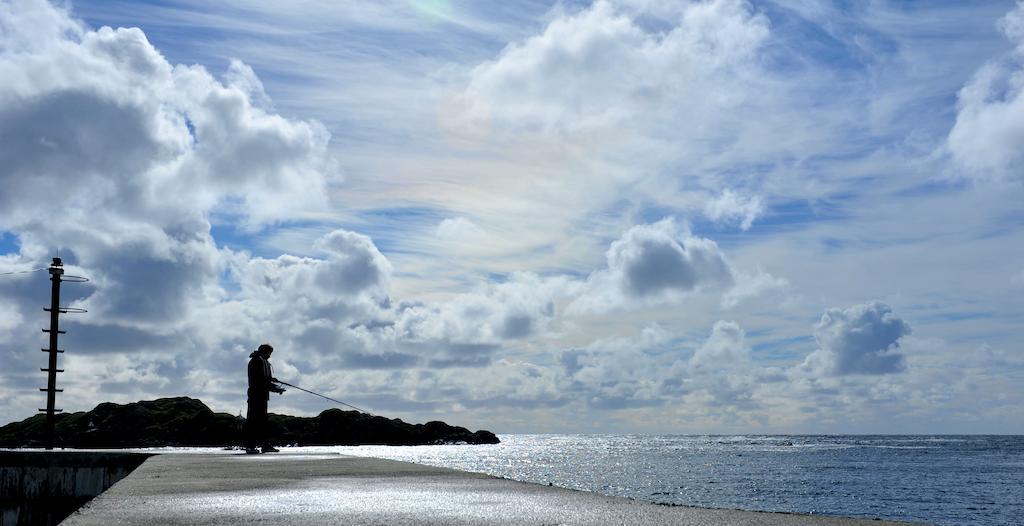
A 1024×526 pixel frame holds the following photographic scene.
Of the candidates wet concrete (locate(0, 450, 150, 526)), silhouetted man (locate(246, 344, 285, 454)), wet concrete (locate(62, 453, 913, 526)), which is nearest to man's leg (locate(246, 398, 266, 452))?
silhouetted man (locate(246, 344, 285, 454))

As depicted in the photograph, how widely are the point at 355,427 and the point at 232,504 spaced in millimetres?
162472

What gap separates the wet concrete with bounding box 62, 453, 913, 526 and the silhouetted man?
9.28 m

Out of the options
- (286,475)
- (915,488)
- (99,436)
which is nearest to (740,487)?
(915,488)

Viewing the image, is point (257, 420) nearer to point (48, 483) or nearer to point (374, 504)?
point (48, 483)

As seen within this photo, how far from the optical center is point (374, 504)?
6.00m

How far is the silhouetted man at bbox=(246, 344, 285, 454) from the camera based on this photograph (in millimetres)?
18016

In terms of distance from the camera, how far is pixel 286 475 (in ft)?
Answer: 29.9

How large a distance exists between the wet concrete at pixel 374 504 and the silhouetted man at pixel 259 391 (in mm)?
9276

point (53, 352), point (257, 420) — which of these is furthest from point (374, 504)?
point (53, 352)

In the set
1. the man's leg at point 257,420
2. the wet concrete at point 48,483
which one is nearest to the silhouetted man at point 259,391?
the man's leg at point 257,420

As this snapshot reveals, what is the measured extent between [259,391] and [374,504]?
13.0 meters

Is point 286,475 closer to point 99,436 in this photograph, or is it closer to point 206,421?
point 99,436

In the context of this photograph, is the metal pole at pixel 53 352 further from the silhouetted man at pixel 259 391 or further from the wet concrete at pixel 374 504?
the wet concrete at pixel 374 504

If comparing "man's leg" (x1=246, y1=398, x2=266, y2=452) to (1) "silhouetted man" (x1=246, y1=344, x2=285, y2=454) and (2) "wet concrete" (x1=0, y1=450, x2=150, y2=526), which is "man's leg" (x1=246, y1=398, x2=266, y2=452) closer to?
(1) "silhouetted man" (x1=246, y1=344, x2=285, y2=454)
